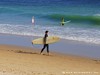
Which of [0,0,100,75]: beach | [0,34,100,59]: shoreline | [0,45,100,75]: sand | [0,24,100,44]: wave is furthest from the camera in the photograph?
[0,24,100,44]: wave

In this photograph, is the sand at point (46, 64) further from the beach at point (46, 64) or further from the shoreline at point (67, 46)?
the shoreline at point (67, 46)

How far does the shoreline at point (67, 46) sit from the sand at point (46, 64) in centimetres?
85

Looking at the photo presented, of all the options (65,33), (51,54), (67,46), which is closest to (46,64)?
(51,54)

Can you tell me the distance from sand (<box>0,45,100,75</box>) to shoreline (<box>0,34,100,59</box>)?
0.85m

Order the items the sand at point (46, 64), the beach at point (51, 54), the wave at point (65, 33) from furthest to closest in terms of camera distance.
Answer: the wave at point (65, 33)
the beach at point (51, 54)
the sand at point (46, 64)

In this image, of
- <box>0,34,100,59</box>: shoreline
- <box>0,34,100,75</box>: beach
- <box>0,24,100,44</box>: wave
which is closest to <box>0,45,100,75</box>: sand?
<box>0,34,100,75</box>: beach

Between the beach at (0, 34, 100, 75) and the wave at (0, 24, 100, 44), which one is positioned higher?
the wave at (0, 24, 100, 44)

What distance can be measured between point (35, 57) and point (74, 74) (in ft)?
12.8

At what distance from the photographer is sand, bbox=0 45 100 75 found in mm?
11992

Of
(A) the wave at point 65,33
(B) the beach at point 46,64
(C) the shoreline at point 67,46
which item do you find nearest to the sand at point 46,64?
(B) the beach at point 46,64

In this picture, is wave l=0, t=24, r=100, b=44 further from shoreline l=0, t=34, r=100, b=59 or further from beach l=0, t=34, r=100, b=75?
beach l=0, t=34, r=100, b=75

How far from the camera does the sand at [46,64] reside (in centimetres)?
1199

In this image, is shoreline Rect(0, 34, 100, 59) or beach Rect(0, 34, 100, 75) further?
shoreline Rect(0, 34, 100, 59)

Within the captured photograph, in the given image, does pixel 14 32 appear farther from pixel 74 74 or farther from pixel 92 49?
pixel 74 74
